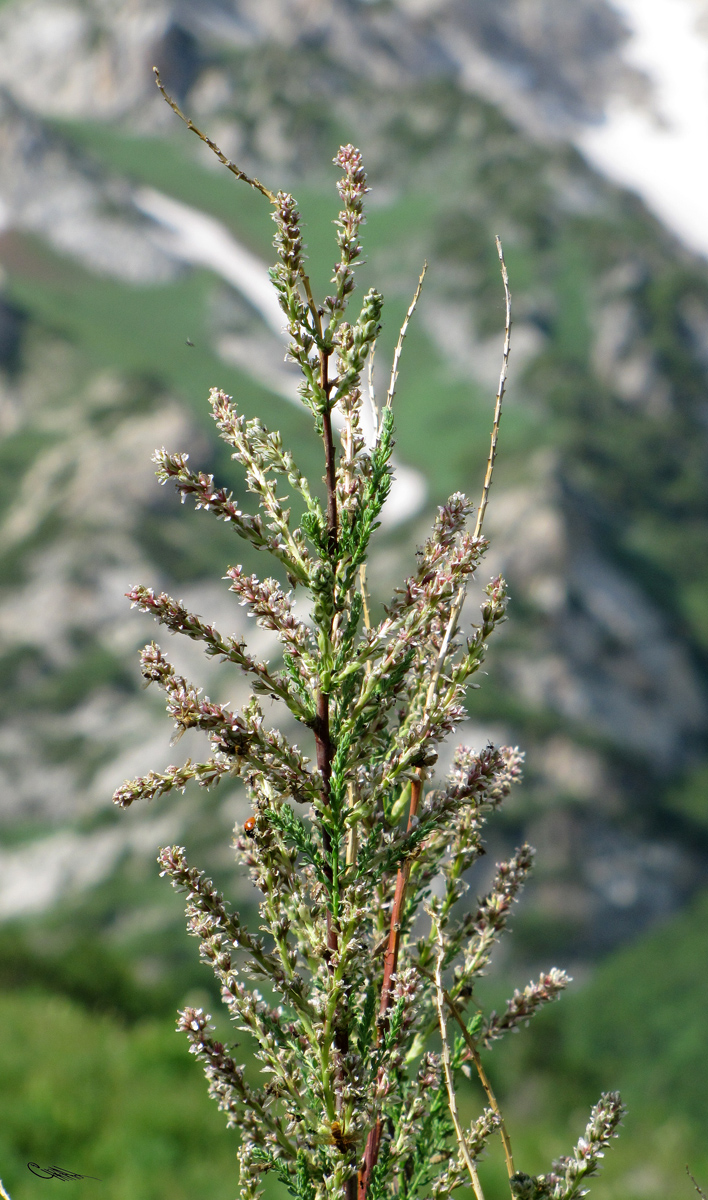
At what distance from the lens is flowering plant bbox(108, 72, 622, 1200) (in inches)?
93.8

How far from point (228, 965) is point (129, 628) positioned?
15779cm

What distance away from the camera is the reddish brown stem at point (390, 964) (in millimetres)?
2480

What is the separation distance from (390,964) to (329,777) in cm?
51

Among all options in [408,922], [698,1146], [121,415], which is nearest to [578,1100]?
[698,1146]

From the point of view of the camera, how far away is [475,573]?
7.72 feet

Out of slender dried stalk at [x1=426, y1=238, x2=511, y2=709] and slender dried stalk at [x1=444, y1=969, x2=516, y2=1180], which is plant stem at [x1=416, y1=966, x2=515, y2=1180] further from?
slender dried stalk at [x1=426, y1=238, x2=511, y2=709]

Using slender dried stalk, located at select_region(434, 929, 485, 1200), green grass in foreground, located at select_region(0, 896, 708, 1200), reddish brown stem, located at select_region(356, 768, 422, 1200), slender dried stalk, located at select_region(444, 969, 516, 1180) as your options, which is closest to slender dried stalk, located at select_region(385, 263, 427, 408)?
reddish brown stem, located at select_region(356, 768, 422, 1200)

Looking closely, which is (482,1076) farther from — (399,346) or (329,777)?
(399,346)

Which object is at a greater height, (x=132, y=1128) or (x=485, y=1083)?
(x=132, y=1128)

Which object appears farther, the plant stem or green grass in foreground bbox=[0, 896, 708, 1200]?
green grass in foreground bbox=[0, 896, 708, 1200]

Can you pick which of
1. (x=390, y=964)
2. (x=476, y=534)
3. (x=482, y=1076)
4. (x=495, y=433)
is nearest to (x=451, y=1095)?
(x=482, y=1076)

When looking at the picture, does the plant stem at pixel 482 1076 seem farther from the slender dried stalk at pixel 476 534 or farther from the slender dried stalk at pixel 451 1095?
the slender dried stalk at pixel 476 534

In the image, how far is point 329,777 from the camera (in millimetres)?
2449

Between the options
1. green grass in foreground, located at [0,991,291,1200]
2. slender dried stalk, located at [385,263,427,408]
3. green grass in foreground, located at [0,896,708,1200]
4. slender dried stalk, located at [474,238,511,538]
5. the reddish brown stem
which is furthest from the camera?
green grass in foreground, located at [0,896,708,1200]
